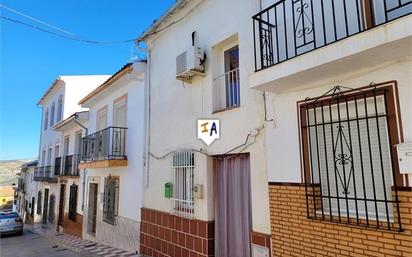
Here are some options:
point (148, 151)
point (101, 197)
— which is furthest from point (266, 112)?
point (101, 197)

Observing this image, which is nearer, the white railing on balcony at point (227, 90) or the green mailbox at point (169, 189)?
the white railing on balcony at point (227, 90)

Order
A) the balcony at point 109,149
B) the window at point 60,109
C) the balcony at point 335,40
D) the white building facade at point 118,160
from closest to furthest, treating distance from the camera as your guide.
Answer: the balcony at point 335,40
the white building facade at point 118,160
the balcony at point 109,149
the window at point 60,109

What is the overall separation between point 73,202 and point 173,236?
1120 centimetres

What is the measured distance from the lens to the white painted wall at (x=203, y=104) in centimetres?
562

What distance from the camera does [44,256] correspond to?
11.5 metres

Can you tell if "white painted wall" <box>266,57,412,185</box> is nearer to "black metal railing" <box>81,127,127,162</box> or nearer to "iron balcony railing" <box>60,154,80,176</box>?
"black metal railing" <box>81,127,127,162</box>

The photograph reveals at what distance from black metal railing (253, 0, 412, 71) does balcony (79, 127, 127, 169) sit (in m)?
6.60

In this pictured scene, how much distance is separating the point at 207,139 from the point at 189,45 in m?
2.57

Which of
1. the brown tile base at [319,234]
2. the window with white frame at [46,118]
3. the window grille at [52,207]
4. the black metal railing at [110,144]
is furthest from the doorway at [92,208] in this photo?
the window with white frame at [46,118]

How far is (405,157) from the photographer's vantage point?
353 centimetres

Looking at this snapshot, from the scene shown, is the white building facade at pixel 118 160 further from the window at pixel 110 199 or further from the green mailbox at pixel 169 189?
the green mailbox at pixel 169 189

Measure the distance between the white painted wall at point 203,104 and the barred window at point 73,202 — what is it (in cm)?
911

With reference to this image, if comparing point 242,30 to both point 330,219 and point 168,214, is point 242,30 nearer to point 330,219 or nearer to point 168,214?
point 330,219

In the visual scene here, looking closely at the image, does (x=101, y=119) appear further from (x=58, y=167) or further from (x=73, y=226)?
(x=58, y=167)
